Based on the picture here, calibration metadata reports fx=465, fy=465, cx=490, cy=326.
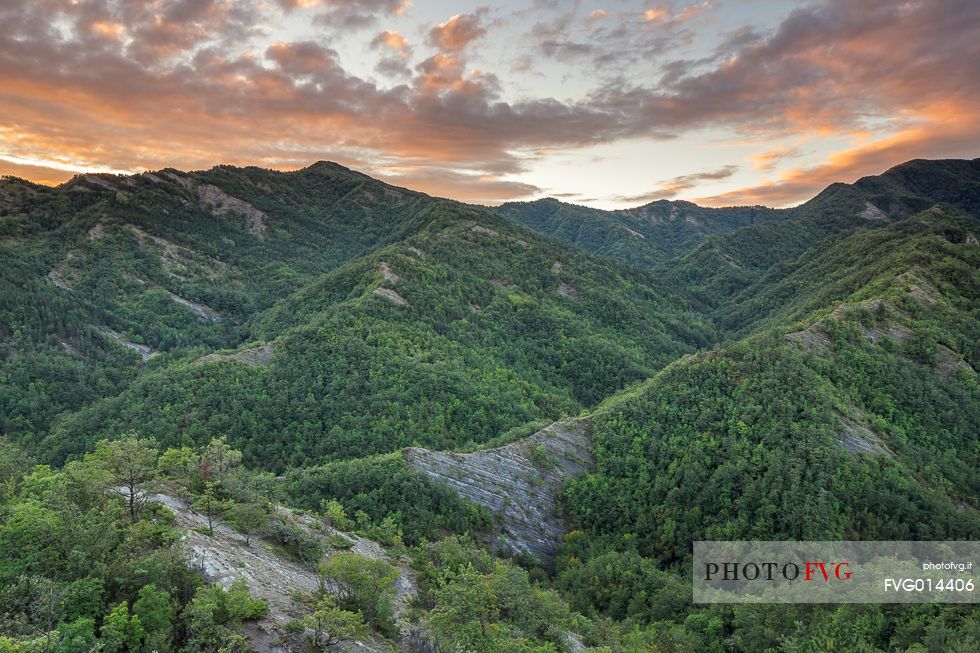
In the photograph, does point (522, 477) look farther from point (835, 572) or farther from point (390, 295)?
point (390, 295)

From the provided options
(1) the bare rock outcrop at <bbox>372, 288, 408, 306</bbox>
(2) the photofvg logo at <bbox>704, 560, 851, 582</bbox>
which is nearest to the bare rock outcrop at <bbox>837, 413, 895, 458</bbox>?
(2) the photofvg logo at <bbox>704, 560, 851, 582</bbox>

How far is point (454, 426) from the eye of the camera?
79.4 meters

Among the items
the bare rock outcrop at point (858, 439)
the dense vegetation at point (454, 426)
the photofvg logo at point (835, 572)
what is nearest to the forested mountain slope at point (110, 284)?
the dense vegetation at point (454, 426)

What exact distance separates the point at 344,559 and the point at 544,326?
99.0 meters

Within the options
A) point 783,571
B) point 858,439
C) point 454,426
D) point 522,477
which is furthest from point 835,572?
A: point 454,426

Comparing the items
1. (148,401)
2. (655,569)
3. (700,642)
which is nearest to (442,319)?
(148,401)

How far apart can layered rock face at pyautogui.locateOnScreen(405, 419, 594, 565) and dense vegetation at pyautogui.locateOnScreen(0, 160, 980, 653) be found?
8.03 feet

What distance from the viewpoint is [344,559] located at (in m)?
25.6

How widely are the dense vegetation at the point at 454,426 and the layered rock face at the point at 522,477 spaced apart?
2447 millimetres

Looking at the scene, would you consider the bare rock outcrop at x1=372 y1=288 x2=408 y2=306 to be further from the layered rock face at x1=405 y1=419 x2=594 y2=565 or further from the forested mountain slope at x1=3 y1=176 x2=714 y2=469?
the layered rock face at x1=405 y1=419 x2=594 y2=565

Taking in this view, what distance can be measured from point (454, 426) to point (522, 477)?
2280cm

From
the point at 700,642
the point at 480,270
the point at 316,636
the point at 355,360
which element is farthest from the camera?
the point at 480,270

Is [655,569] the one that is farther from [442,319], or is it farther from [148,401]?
[148,401]

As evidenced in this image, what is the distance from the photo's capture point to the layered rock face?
54375 millimetres
